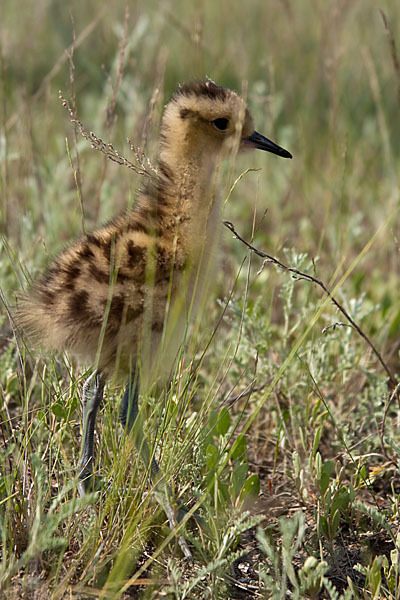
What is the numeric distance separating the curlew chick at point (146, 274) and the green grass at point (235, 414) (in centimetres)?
8

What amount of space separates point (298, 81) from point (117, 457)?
152 inches

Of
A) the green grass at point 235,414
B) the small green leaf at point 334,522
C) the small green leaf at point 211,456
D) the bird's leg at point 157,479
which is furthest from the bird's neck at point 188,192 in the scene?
the small green leaf at point 334,522

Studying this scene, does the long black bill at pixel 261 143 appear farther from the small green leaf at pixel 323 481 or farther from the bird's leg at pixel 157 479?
the small green leaf at pixel 323 481

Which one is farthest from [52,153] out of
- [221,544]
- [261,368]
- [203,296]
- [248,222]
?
[221,544]

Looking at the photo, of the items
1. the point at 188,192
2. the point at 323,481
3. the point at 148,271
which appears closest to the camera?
the point at 148,271

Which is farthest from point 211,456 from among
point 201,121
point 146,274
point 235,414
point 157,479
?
point 201,121

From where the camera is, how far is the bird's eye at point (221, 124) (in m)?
2.34

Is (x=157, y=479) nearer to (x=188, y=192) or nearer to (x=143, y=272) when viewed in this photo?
(x=143, y=272)

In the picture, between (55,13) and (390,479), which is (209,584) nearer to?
(390,479)

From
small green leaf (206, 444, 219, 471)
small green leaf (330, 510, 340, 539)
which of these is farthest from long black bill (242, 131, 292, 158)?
small green leaf (330, 510, 340, 539)

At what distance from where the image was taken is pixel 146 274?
2.04m

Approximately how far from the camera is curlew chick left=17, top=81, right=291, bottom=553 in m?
→ 2.02

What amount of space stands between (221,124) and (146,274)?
1.90ft

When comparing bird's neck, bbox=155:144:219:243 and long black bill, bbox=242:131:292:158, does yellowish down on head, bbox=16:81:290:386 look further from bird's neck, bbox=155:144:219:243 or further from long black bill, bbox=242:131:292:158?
long black bill, bbox=242:131:292:158
